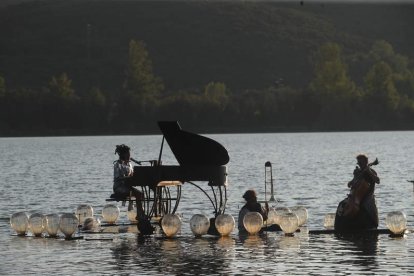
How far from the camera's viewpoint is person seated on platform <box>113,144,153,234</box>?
29.7 metres

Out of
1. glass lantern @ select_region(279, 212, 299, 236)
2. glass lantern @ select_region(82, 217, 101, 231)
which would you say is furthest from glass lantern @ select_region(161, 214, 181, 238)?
glass lantern @ select_region(82, 217, 101, 231)

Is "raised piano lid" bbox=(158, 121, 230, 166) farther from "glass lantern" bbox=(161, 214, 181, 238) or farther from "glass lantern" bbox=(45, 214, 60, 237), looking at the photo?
"glass lantern" bbox=(45, 214, 60, 237)

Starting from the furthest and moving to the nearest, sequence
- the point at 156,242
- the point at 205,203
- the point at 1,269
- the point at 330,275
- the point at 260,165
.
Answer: the point at 260,165 → the point at 205,203 → the point at 156,242 → the point at 1,269 → the point at 330,275

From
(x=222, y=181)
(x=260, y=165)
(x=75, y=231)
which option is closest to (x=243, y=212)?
(x=222, y=181)

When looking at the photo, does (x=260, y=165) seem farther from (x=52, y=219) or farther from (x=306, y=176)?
(x=52, y=219)

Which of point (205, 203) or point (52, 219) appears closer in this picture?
point (52, 219)

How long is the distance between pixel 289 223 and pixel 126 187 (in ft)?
12.6

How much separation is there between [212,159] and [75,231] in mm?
3407

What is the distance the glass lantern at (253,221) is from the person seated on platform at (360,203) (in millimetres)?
1735

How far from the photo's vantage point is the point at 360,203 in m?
28.5

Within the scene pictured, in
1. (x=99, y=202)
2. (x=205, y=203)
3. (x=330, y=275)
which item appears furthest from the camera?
(x=99, y=202)

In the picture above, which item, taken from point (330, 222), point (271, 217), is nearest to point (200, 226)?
point (271, 217)

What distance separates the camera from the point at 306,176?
283 ft

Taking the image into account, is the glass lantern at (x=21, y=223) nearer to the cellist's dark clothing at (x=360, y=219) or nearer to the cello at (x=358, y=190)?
the cellist's dark clothing at (x=360, y=219)
